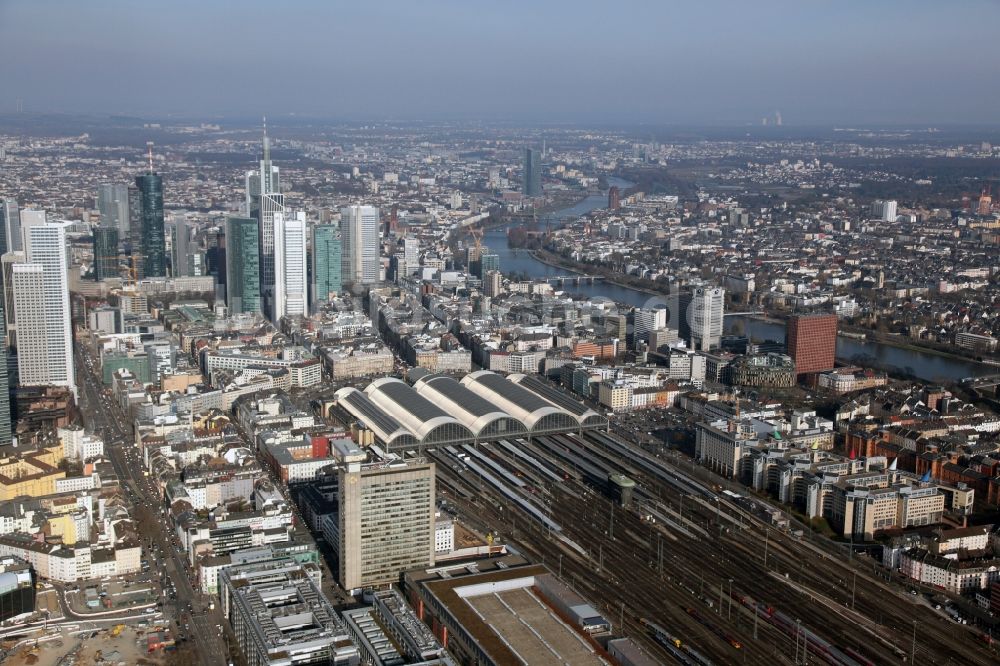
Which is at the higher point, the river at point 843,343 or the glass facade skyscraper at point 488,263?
the glass facade skyscraper at point 488,263

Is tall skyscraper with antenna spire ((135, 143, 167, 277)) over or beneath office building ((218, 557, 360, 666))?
over

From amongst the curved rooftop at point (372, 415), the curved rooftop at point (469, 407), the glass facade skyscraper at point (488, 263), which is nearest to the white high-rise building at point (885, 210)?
the glass facade skyscraper at point (488, 263)

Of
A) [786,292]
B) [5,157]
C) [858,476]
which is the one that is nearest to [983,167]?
[786,292]

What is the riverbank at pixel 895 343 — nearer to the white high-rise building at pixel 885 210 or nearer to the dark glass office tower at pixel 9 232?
the dark glass office tower at pixel 9 232

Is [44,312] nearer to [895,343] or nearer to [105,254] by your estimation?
[105,254]

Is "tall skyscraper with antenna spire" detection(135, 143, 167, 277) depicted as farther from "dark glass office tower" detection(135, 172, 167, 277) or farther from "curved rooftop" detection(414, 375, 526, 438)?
"curved rooftop" detection(414, 375, 526, 438)

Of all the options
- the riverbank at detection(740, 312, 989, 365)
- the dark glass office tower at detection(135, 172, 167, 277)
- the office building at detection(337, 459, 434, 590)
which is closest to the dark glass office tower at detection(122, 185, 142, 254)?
the dark glass office tower at detection(135, 172, 167, 277)
